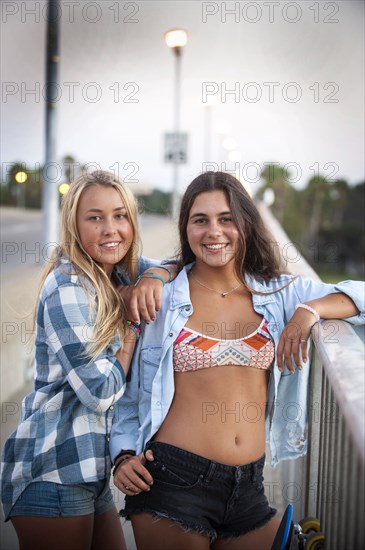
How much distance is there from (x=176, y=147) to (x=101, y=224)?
8.98 m

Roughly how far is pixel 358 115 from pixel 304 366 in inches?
509

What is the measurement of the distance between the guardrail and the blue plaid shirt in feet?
2.46

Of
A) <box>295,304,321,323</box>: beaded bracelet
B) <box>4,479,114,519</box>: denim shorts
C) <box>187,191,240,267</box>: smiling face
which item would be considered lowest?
<box>4,479,114,519</box>: denim shorts

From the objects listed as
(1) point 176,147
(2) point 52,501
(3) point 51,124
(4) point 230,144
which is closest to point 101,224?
(2) point 52,501

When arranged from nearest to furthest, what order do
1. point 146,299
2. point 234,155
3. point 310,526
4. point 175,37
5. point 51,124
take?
point 310,526 → point 146,299 → point 51,124 → point 175,37 → point 234,155

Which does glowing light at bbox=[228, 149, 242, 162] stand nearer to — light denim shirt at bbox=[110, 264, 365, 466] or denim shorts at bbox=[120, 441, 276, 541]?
light denim shirt at bbox=[110, 264, 365, 466]

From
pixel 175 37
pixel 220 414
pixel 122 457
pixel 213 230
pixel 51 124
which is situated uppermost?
pixel 175 37

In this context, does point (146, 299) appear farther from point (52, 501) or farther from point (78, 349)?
point (52, 501)

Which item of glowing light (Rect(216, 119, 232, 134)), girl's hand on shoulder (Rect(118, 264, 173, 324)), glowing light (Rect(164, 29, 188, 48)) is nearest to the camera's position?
girl's hand on shoulder (Rect(118, 264, 173, 324))

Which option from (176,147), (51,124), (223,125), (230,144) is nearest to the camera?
(51,124)

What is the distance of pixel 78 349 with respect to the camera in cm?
199

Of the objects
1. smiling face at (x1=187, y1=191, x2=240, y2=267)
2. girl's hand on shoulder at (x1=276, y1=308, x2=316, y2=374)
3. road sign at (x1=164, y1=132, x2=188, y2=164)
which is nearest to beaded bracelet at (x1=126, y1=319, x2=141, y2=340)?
smiling face at (x1=187, y1=191, x2=240, y2=267)

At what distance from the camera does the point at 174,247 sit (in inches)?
107

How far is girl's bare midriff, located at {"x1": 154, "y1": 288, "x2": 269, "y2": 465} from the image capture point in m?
2.05
